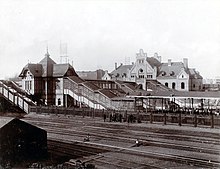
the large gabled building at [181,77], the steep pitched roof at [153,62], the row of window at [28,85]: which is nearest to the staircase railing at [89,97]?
the row of window at [28,85]

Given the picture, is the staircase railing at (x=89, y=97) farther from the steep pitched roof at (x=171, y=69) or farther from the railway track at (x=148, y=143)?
Result: the steep pitched roof at (x=171, y=69)

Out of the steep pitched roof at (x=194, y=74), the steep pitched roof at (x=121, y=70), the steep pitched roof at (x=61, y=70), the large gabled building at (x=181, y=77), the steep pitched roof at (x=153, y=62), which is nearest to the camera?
the steep pitched roof at (x=61, y=70)

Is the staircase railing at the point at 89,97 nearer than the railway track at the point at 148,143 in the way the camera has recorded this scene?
No

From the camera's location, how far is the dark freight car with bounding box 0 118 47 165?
10.7m

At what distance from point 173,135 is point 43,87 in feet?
75.0

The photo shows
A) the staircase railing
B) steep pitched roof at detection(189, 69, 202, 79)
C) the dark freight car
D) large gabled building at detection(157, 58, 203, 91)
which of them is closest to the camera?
the dark freight car

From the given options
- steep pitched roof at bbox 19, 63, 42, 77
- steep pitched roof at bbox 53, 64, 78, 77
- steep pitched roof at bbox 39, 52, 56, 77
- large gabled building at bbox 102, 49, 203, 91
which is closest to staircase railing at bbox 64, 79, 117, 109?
steep pitched roof at bbox 53, 64, 78, 77

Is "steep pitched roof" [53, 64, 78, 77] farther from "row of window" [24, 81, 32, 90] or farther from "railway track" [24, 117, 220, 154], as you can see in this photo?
"railway track" [24, 117, 220, 154]

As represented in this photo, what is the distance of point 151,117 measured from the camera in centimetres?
2302

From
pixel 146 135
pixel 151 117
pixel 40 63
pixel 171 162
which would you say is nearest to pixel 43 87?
pixel 40 63

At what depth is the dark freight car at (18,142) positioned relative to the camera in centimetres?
1067

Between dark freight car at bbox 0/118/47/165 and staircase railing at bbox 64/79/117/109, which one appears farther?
staircase railing at bbox 64/79/117/109

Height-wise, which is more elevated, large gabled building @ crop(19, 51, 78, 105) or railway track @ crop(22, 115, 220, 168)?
large gabled building @ crop(19, 51, 78, 105)

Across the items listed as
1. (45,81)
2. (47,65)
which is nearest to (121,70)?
(47,65)
